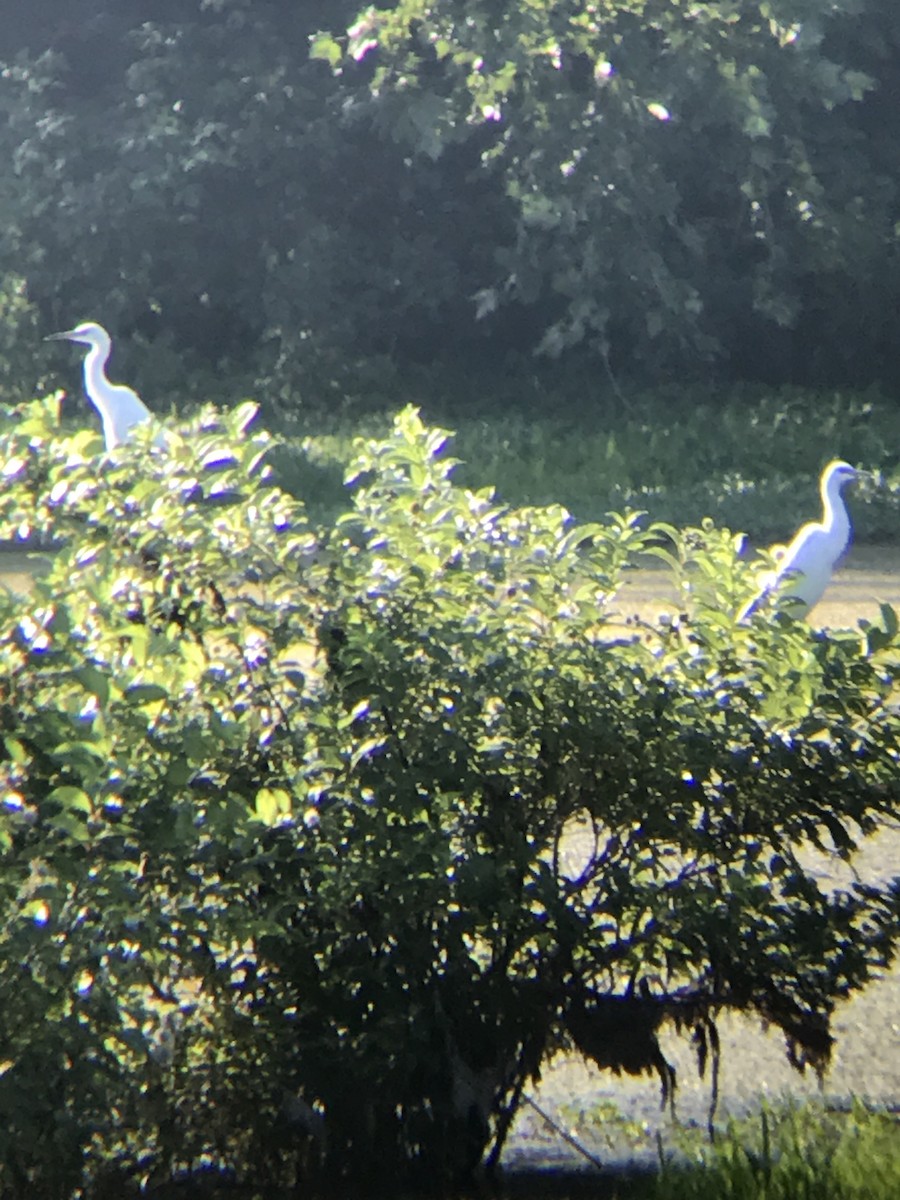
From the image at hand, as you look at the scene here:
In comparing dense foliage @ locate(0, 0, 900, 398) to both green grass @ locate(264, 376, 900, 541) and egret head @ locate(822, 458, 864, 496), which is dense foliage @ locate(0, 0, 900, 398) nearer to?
green grass @ locate(264, 376, 900, 541)

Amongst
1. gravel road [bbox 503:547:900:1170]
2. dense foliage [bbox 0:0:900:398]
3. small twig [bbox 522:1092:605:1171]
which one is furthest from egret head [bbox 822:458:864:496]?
dense foliage [bbox 0:0:900:398]

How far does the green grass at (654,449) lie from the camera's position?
1722 centimetres

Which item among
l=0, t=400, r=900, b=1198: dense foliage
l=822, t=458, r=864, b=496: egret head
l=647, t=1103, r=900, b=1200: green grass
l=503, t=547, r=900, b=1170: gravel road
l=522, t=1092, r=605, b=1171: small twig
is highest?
l=0, t=400, r=900, b=1198: dense foliage

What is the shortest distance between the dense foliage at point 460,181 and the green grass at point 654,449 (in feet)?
3.21

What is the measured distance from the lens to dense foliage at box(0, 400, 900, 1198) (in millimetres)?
3354

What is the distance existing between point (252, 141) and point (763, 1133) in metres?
20.0

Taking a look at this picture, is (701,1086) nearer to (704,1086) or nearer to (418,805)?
(704,1086)

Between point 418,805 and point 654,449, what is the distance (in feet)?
55.2

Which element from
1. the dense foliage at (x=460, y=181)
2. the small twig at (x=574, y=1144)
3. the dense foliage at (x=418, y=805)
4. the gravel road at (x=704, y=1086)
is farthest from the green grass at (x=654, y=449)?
the dense foliage at (x=418, y=805)

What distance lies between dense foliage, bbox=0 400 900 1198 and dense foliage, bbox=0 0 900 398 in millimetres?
16754

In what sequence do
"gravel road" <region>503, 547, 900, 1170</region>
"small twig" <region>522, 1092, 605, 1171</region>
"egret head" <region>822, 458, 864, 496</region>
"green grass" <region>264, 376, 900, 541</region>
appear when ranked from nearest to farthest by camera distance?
"small twig" <region>522, 1092, 605, 1171</region>
"gravel road" <region>503, 547, 900, 1170</region>
"egret head" <region>822, 458, 864, 496</region>
"green grass" <region>264, 376, 900, 541</region>

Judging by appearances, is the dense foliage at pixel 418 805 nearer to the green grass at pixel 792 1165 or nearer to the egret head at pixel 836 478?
the green grass at pixel 792 1165

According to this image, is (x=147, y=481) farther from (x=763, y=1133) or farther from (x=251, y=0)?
(x=251, y=0)

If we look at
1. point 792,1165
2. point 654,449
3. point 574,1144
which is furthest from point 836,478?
point 654,449
